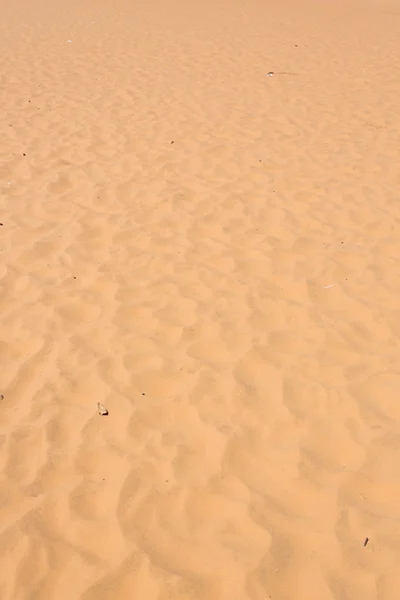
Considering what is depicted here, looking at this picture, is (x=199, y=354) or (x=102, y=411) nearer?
(x=102, y=411)

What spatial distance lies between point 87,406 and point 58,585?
0.87 meters

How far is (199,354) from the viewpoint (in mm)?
3082

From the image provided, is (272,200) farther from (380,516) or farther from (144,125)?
(380,516)

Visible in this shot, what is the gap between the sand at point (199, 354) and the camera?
216 cm

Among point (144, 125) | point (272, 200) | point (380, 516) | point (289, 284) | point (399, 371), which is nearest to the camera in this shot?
point (380, 516)

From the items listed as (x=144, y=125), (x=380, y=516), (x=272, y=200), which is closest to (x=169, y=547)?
(x=380, y=516)

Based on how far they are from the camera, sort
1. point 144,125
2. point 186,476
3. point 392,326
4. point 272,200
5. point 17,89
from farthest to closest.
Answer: point 17,89 < point 144,125 < point 272,200 < point 392,326 < point 186,476

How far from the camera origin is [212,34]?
11383 mm

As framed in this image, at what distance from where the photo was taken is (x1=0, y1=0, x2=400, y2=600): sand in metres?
2.16

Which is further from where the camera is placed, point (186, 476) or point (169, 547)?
point (186, 476)

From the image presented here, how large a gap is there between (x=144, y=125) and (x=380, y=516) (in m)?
5.22

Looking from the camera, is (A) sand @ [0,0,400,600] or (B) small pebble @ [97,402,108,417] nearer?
(A) sand @ [0,0,400,600]

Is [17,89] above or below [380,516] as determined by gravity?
below

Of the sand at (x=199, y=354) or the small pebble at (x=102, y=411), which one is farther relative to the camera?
the small pebble at (x=102, y=411)
